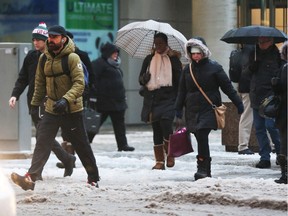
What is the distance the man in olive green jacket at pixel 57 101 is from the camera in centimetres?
1230

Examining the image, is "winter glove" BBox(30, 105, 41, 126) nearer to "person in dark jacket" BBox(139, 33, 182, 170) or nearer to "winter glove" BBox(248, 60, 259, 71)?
"person in dark jacket" BBox(139, 33, 182, 170)

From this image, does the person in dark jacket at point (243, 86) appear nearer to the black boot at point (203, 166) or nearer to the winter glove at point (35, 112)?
the black boot at point (203, 166)

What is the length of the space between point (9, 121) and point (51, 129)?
5.30 meters

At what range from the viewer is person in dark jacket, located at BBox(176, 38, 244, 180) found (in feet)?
43.9

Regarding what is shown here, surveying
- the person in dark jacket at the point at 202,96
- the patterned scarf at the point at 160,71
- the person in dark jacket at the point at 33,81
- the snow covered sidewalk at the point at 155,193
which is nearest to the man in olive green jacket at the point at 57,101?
the snow covered sidewalk at the point at 155,193

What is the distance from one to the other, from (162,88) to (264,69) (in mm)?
1328

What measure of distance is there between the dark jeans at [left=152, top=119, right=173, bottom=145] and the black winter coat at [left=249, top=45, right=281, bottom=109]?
3.80 feet

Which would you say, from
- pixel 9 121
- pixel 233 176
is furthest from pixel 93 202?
pixel 9 121

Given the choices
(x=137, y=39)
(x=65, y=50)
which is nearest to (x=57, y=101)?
(x=65, y=50)

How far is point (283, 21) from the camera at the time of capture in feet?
90.5

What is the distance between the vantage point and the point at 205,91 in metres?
13.4

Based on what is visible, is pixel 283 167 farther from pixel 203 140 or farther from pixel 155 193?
pixel 155 193

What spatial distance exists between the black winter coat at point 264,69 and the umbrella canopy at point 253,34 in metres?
0.19

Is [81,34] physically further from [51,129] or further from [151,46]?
[51,129]
